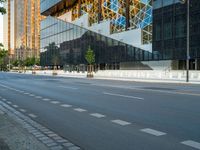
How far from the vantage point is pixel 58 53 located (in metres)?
89.7

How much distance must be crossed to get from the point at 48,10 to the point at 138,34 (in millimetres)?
45764

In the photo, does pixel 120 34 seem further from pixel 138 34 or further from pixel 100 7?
pixel 100 7

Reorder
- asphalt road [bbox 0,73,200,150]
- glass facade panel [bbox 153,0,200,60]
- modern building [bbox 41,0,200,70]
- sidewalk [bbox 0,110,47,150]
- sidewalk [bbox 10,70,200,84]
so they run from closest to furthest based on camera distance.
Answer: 1. sidewalk [bbox 0,110,47,150]
2. asphalt road [bbox 0,73,200,150]
3. sidewalk [bbox 10,70,200,84]
4. glass facade panel [bbox 153,0,200,60]
5. modern building [bbox 41,0,200,70]

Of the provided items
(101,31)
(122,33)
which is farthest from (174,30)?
(101,31)

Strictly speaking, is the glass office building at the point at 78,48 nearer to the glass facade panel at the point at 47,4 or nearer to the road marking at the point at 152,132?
the glass facade panel at the point at 47,4

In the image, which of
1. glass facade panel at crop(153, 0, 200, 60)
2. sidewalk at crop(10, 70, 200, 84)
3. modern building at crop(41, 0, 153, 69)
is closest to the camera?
sidewalk at crop(10, 70, 200, 84)

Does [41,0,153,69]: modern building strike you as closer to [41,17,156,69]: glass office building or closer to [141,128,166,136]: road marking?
[41,17,156,69]: glass office building

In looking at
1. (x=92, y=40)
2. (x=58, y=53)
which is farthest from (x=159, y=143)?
(x=58, y=53)

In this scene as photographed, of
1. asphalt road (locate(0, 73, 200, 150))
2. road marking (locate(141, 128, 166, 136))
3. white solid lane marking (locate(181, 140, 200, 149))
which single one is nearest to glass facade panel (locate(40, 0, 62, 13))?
asphalt road (locate(0, 73, 200, 150))

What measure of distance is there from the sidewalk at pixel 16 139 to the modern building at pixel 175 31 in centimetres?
3870

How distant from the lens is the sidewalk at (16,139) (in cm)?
631

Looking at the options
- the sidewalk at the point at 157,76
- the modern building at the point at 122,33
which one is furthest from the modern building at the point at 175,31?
the sidewalk at the point at 157,76

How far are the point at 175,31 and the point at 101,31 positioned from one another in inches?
932

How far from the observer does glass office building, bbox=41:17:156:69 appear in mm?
60759
